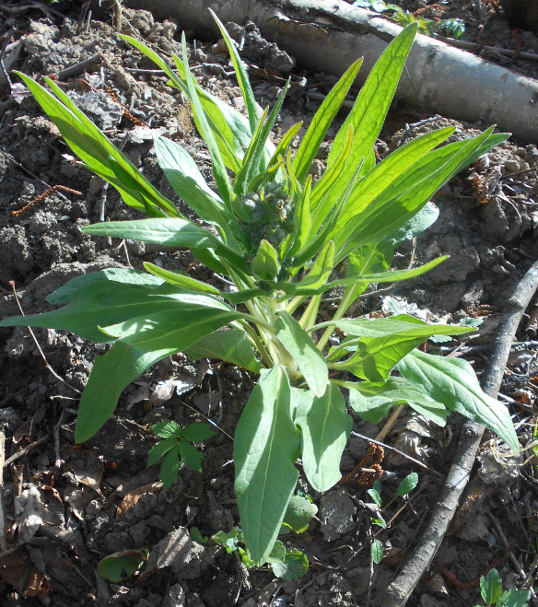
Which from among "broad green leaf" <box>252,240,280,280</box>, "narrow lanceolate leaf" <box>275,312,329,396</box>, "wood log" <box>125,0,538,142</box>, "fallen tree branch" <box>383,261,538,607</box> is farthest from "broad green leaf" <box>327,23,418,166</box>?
"wood log" <box>125,0,538,142</box>

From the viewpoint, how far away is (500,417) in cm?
154

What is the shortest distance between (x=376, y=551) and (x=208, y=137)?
5.82 ft

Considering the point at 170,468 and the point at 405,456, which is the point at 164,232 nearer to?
the point at 170,468

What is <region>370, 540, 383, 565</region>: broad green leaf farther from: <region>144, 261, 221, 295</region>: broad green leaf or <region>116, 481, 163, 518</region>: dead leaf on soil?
<region>144, 261, 221, 295</region>: broad green leaf

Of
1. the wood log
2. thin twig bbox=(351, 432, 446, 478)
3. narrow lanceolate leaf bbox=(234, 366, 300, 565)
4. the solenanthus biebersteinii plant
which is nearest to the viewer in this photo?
narrow lanceolate leaf bbox=(234, 366, 300, 565)

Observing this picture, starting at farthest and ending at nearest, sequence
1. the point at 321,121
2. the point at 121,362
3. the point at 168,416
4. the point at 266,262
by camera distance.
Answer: the point at 168,416
the point at 321,121
the point at 266,262
the point at 121,362

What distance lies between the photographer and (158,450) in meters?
1.92

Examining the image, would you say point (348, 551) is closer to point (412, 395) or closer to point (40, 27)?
point (412, 395)

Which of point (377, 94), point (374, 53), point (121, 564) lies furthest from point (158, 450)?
point (374, 53)

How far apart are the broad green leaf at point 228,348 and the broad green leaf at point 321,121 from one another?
76 centimetres

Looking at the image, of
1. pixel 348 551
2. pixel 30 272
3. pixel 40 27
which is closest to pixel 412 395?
pixel 348 551

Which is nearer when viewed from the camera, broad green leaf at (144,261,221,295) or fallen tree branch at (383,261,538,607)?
broad green leaf at (144,261,221,295)

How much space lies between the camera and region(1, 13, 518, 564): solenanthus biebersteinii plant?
1.42 m

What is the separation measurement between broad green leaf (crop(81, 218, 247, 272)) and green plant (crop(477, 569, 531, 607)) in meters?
1.57
